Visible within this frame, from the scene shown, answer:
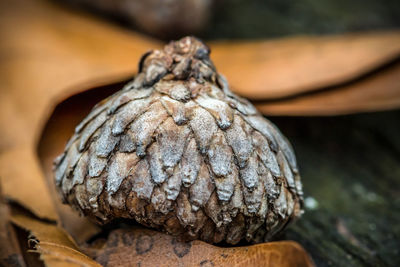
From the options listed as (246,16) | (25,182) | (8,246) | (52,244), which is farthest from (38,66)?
(246,16)

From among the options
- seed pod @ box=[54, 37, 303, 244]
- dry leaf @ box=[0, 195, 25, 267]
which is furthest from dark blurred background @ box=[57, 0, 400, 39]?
dry leaf @ box=[0, 195, 25, 267]

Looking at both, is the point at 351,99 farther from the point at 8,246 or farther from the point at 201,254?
the point at 8,246

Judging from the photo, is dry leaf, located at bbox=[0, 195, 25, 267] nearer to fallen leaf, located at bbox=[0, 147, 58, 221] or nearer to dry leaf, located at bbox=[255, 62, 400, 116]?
fallen leaf, located at bbox=[0, 147, 58, 221]

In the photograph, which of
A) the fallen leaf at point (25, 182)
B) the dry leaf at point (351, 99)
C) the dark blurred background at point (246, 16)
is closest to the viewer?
the fallen leaf at point (25, 182)

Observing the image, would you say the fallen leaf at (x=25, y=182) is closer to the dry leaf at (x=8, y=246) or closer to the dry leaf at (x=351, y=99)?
the dry leaf at (x=8, y=246)

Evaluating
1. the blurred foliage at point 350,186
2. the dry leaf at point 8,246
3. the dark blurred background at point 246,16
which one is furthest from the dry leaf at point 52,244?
the dark blurred background at point 246,16

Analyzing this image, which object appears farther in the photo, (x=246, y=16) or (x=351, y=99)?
(x=246, y=16)

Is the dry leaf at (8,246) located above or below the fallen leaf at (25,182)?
below
